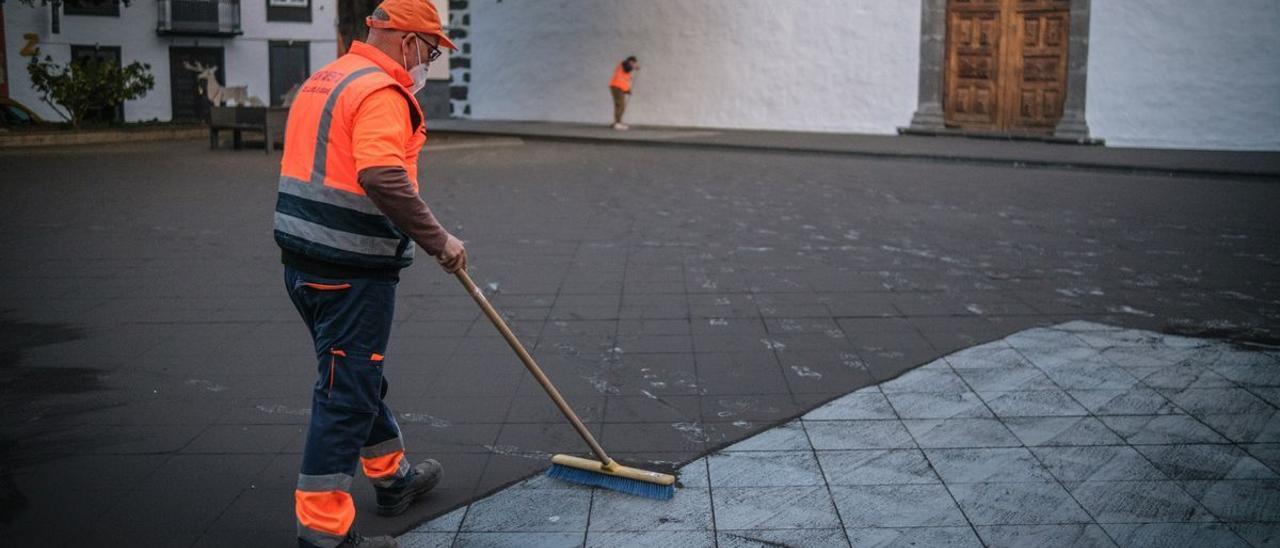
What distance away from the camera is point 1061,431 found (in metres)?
4.73

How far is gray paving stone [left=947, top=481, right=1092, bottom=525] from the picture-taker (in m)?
3.85

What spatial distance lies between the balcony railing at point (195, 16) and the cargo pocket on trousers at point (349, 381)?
113ft

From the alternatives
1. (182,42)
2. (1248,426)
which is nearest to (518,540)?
(1248,426)

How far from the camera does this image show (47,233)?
9891 millimetres

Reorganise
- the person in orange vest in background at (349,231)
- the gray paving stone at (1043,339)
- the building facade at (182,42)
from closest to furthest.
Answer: the person in orange vest in background at (349,231) → the gray paving stone at (1043,339) → the building facade at (182,42)

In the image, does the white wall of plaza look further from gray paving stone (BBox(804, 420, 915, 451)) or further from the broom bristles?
the broom bristles

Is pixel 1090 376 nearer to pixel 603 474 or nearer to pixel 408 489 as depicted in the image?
pixel 603 474

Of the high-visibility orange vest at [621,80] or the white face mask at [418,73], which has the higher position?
the high-visibility orange vest at [621,80]

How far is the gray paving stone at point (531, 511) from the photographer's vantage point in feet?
12.6

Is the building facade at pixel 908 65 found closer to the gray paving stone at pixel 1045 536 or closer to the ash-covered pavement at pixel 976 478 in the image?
the ash-covered pavement at pixel 976 478

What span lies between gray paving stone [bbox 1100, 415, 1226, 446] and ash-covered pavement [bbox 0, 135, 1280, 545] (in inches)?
43.3

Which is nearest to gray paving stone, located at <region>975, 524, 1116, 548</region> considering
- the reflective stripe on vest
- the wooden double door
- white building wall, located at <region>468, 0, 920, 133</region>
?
the reflective stripe on vest

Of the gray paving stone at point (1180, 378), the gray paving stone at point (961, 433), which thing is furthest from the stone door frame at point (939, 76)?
the gray paving stone at point (961, 433)

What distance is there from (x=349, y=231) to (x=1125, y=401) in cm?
322
